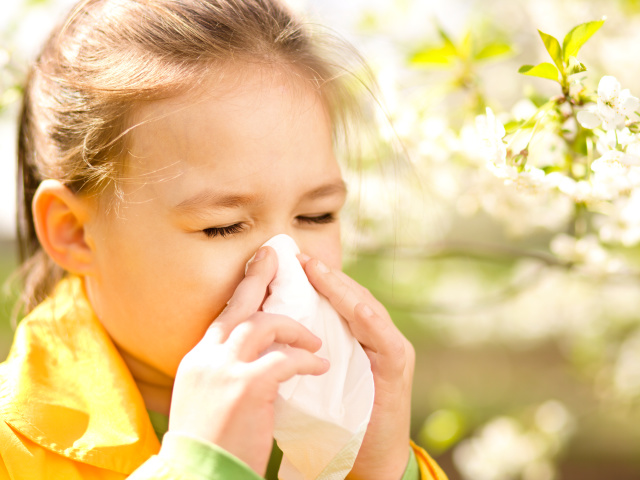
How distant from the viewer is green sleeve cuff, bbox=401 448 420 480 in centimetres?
117

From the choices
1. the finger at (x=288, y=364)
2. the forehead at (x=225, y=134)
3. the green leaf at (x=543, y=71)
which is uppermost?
the green leaf at (x=543, y=71)

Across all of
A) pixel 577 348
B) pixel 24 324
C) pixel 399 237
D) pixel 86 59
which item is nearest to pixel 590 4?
pixel 399 237

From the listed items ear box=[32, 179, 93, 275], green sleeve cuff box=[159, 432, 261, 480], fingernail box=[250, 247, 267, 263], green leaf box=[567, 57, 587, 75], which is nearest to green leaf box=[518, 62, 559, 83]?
green leaf box=[567, 57, 587, 75]

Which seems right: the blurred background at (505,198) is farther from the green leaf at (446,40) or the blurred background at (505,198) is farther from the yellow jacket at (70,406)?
the yellow jacket at (70,406)

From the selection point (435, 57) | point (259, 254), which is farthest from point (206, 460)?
point (435, 57)

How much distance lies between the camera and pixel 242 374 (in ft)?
2.94

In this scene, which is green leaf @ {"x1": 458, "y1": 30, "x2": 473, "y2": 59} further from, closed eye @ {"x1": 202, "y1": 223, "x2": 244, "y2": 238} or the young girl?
closed eye @ {"x1": 202, "y1": 223, "x2": 244, "y2": 238}

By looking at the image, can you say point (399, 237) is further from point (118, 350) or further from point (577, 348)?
point (577, 348)

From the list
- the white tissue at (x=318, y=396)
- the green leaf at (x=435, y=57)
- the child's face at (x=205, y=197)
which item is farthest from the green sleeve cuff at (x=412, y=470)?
the green leaf at (x=435, y=57)

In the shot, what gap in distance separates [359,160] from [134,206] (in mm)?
649

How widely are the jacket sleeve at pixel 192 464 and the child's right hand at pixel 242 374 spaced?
2cm

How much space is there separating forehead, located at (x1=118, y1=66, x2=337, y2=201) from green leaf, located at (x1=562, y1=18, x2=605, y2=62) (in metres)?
0.42

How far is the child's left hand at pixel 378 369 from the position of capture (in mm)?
1084

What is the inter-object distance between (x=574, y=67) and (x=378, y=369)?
1.89 feet
